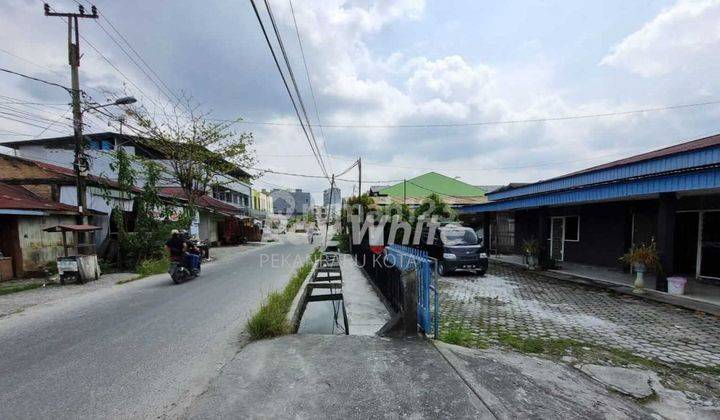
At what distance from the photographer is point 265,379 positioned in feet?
11.7

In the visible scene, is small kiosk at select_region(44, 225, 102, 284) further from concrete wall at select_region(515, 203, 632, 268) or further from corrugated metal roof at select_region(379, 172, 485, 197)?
corrugated metal roof at select_region(379, 172, 485, 197)

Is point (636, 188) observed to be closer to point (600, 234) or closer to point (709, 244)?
point (709, 244)

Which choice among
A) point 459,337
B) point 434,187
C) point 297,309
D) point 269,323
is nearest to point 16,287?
point 297,309

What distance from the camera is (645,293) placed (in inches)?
304

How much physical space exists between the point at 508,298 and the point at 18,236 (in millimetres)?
14772

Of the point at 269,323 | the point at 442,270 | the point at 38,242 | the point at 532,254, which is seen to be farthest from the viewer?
the point at 532,254

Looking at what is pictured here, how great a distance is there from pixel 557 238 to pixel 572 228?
99 cm

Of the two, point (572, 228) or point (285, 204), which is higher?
point (572, 228)

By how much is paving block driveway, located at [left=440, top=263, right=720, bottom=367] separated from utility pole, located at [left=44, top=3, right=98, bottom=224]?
11.8m

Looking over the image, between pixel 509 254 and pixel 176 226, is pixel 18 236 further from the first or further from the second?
pixel 509 254

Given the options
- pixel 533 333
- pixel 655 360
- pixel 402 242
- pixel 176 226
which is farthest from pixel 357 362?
pixel 176 226

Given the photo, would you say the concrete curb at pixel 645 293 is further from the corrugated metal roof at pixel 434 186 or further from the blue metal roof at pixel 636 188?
the corrugated metal roof at pixel 434 186

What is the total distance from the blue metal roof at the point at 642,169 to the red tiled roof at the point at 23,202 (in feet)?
56.0

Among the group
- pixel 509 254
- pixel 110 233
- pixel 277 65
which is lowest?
pixel 509 254
